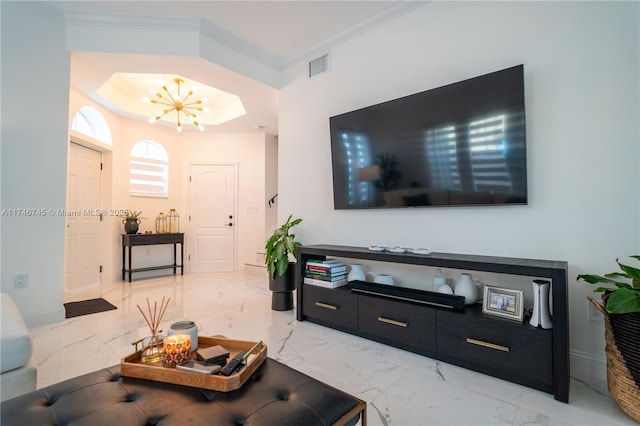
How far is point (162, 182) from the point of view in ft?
18.1

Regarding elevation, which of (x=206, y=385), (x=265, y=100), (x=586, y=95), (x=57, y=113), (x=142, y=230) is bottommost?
(x=206, y=385)

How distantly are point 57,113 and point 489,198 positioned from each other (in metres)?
3.96

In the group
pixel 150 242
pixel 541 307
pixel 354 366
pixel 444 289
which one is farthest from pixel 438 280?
pixel 150 242

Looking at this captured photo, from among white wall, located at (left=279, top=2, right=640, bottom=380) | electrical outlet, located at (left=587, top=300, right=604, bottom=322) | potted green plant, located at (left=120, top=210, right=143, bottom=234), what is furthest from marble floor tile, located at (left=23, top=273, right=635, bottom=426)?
potted green plant, located at (left=120, top=210, right=143, bottom=234)

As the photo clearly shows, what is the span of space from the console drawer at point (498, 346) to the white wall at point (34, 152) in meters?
3.54

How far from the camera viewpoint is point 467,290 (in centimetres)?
221

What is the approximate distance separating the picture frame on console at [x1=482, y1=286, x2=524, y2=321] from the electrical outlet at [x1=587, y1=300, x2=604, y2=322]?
17.7 inches

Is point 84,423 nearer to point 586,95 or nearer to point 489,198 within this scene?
point 489,198

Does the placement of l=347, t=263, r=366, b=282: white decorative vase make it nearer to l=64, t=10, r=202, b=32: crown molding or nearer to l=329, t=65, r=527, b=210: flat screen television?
l=329, t=65, r=527, b=210: flat screen television

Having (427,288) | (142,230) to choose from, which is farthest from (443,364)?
(142,230)

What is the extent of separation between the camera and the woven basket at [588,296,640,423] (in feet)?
4.84

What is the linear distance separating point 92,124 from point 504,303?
5.46 m

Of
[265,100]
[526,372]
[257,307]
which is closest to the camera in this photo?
[526,372]

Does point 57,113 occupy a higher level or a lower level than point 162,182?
higher
